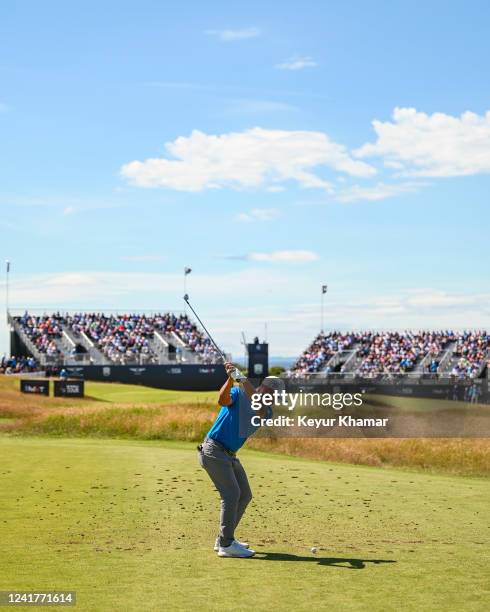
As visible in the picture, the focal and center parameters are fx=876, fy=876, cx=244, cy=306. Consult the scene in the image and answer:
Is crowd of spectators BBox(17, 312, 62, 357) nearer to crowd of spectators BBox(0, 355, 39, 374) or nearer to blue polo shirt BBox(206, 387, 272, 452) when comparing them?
crowd of spectators BBox(0, 355, 39, 374)

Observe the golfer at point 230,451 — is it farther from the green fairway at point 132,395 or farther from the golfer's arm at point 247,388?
the green fairway at point 132,395

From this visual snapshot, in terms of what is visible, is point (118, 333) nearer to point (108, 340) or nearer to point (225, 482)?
point (108, 340)

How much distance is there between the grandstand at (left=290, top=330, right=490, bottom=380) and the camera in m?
74.1

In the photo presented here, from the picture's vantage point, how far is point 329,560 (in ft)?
40.1

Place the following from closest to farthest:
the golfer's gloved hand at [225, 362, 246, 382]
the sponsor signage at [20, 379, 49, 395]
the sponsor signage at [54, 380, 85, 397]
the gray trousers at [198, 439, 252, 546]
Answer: the golfer's gloved hand at [225, 362, 246, 382], the gray trousers at [198, 439, 252, 546], the sponsor signage at [20, 379, 49, 395], the sponsor signage at [54, 380, 85, 397]

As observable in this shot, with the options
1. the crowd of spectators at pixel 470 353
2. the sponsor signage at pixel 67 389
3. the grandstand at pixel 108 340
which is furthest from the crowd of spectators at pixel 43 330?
the crowd of spectators at pixel 470 353

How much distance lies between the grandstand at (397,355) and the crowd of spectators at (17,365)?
2457 cm

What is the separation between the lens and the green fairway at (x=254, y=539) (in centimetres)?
1025

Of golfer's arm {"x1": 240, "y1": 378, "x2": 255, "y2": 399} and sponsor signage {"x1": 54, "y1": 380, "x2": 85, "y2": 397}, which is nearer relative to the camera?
golfer's arm {"x1": 240, "y1": 378, "x2": 255, "y2": 399}

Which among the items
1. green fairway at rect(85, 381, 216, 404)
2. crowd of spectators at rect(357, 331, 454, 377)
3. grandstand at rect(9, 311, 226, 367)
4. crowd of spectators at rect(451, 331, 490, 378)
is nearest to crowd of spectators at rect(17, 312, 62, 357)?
grandstand at rect(9, 311, 226, 367)

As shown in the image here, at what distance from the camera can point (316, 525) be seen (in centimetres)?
1517

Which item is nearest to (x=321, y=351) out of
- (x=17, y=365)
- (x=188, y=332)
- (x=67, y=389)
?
(x=188, y=332)

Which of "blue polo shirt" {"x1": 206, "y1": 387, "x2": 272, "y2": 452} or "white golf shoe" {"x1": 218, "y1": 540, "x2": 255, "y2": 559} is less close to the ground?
"blue polo shirt" {"x1": 206, "y1": 387, "x2": 272, "y2": 452}

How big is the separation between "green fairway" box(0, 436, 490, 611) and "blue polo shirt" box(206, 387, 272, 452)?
1.66 m
